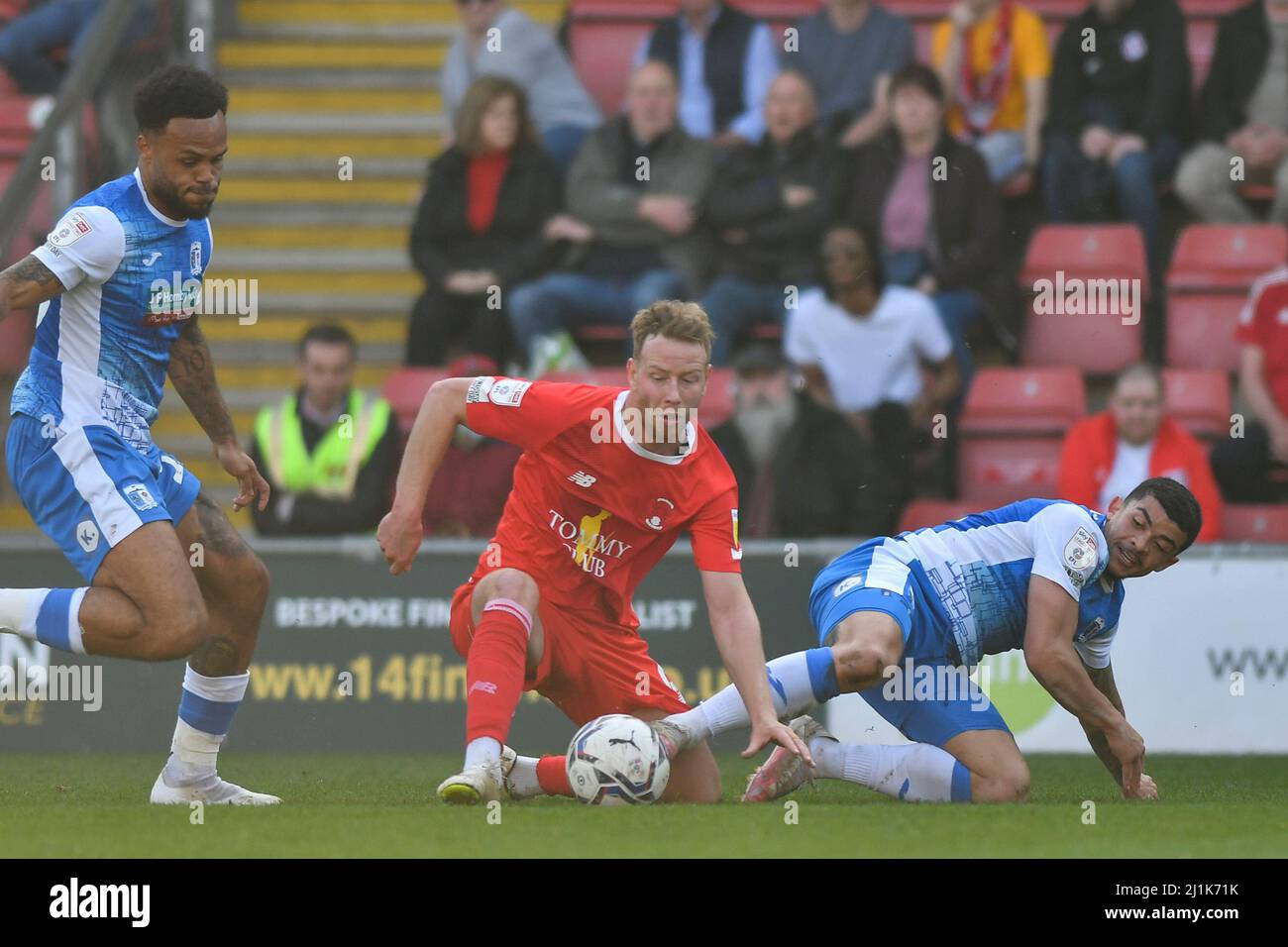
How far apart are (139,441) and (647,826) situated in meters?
2.05

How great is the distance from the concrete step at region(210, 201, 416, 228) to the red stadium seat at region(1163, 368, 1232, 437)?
15.6ft

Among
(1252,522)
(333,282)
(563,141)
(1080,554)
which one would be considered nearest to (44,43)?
(333,282)

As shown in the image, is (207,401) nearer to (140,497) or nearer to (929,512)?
(140,497)

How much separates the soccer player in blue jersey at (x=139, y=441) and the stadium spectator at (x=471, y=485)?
3.54 m

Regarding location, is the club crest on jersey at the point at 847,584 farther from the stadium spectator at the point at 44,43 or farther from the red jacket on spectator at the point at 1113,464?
the stadium spectator at the point at 44,43

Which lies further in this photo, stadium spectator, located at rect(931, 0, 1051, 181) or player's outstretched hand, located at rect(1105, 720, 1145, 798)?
stadium spectator, located at rect(931, 0, 1051, 181)

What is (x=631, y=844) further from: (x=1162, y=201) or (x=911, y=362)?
(x=1162, y=201)

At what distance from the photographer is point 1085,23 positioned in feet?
36.4

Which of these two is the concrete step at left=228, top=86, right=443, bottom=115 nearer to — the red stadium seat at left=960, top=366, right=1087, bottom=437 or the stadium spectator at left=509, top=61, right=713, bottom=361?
the stadium spectator at left=509, top=61, right=713, bottom=361

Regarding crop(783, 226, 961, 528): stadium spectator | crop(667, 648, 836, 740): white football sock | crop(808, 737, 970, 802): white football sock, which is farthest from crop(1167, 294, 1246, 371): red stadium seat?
crop(667, 648, 836, 740): white football sock

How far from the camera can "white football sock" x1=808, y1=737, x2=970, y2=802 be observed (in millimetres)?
6391
